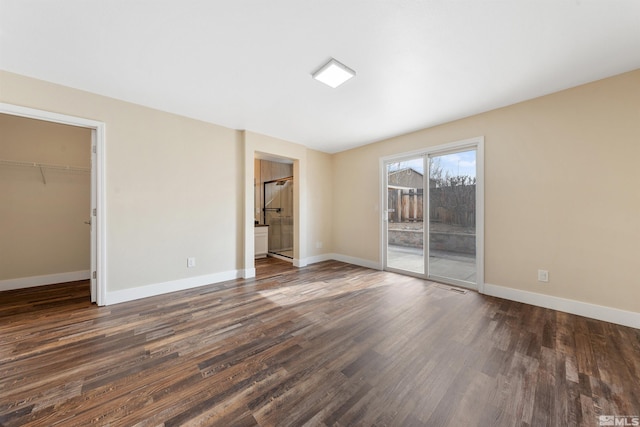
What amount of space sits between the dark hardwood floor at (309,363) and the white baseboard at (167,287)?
0.23 m

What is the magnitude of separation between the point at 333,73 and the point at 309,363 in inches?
101

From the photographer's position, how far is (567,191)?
8.21 ft

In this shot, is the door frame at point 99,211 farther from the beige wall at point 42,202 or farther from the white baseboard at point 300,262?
the white baseboard at point 300,262

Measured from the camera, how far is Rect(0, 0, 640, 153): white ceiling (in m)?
1.53

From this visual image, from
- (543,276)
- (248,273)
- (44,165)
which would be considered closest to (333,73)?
(248,273)

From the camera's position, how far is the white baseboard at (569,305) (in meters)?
2.18

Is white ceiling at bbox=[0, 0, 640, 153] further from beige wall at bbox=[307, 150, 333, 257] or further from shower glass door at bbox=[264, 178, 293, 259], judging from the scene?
shower glass door at bbox=[264, 178, 293, 259]

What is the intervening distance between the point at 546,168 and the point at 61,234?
6848 mm

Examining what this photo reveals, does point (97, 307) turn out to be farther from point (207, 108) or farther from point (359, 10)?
point (359, 10)

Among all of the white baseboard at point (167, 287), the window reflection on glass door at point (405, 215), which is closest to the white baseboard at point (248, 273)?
the white baseboard at point (167, 287)

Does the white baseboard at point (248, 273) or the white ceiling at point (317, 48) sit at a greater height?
the white ceiling at point (317, 48)

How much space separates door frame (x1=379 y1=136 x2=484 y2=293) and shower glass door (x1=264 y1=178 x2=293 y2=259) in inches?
87.0

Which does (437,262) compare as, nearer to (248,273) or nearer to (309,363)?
(309,363)

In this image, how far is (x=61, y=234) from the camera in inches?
137
